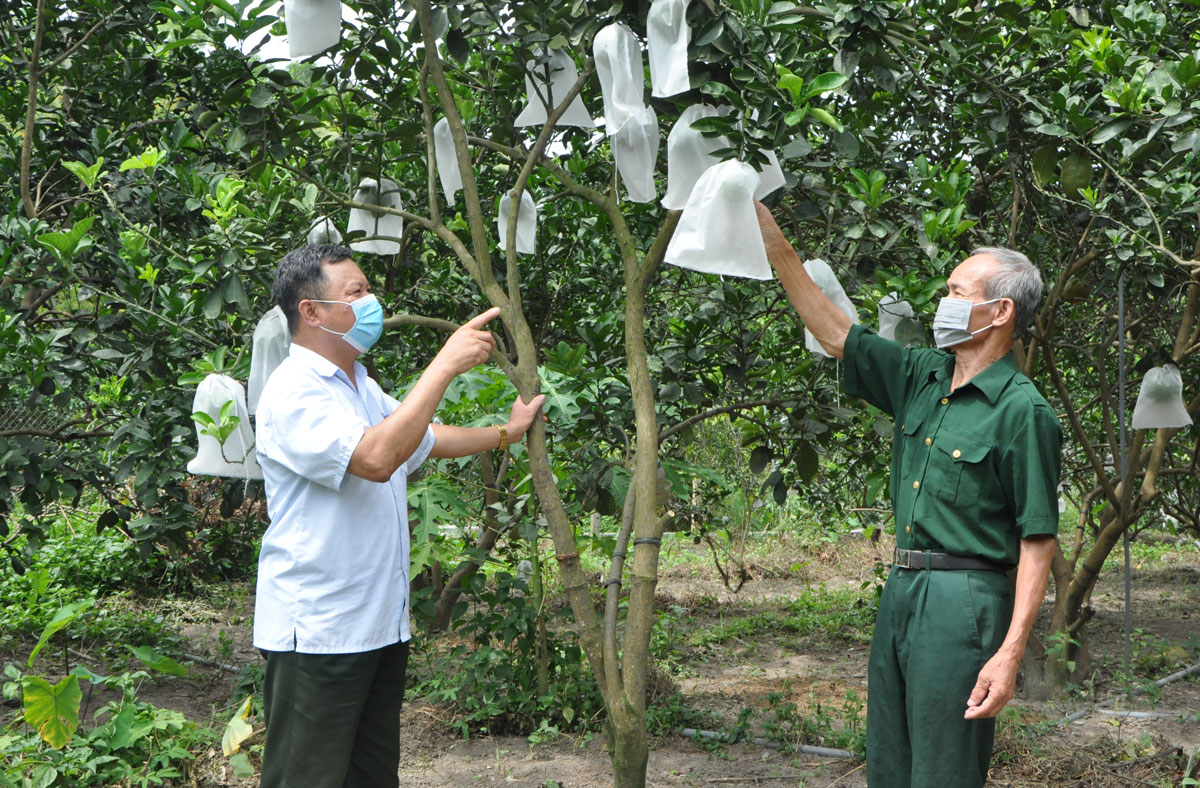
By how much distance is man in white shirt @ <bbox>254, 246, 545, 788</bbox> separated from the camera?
2.11 m

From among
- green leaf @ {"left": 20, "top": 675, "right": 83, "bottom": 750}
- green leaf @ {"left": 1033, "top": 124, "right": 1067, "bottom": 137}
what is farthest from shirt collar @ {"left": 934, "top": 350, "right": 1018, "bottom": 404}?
green leaf @ {"left": 20, "top": 675, "right": 83, "bottom": 750}

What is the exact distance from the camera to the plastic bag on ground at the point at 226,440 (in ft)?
9.14

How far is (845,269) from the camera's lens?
9.31ft

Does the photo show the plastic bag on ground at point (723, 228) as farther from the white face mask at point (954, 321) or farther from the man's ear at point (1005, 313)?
the man's ear at point (1005, 313)

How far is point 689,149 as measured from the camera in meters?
2.38

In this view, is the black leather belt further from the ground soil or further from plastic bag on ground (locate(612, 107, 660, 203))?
the ground soil

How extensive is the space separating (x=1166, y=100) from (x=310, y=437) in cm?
241

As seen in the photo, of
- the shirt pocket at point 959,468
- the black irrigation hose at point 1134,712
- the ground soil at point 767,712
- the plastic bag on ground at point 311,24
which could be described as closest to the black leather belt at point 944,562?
the shirt pocket at point 959,468

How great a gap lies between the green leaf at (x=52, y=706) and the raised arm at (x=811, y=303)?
244 centimetres

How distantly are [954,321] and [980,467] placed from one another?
34cm

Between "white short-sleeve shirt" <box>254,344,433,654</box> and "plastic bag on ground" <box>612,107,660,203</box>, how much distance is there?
866mm

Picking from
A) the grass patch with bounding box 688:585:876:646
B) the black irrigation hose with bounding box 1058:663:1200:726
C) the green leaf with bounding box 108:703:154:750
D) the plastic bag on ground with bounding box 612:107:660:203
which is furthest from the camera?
the grass patch with bounding box 688:585:876:646

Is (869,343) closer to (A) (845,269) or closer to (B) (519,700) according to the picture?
(A) (845,269)

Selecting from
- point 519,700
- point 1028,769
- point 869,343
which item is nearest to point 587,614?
point 869,343
